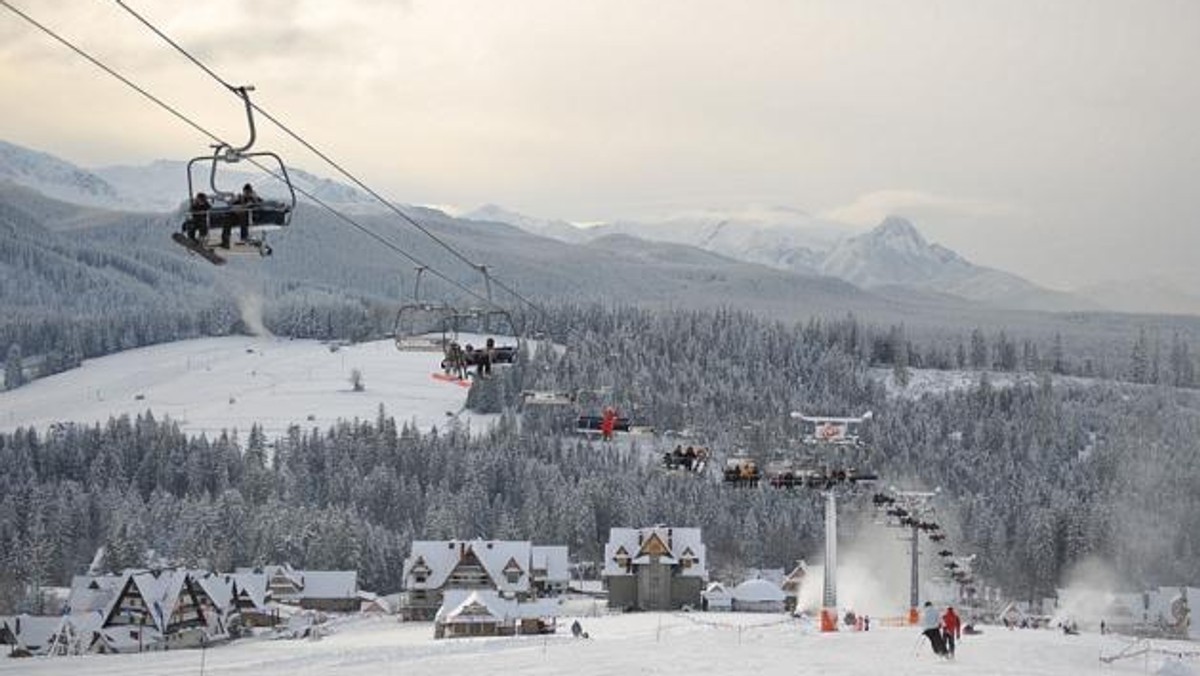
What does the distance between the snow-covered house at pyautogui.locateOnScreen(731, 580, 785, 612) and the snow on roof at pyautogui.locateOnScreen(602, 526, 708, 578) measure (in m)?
3.19

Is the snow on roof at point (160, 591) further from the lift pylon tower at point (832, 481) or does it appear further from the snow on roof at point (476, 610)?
the lift pylon tower at point (832, 481)

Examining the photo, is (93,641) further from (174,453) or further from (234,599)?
(174,453)

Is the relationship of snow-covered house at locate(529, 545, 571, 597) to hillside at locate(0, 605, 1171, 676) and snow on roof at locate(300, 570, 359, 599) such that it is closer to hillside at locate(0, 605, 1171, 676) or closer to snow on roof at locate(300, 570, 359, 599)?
snow on roof at locate(300, 570, 359, 599)

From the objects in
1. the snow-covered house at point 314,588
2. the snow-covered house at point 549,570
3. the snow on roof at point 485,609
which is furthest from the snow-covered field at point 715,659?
the snow-covered house at point 549,570

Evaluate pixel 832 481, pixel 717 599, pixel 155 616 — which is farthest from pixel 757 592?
pixel 832 481

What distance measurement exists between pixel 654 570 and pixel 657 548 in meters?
1.58

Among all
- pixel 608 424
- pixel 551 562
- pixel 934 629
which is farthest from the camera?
pixel 551 562

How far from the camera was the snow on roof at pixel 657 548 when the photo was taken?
324 feet

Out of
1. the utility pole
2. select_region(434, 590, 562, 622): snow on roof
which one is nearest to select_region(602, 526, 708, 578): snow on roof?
select_region(434, 590, 562, 622): snow on roof

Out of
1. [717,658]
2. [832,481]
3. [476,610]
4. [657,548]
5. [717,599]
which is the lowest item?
[717,599]

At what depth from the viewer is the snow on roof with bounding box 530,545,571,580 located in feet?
354

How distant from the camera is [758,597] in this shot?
9656cm

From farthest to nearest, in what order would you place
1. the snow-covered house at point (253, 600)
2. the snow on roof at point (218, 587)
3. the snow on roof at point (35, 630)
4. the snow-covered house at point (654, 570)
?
the snow-covered house at point (654, 570) < the snow-covered house at point (253, 600) < the snow on roof at point (218, 587) < the snow on roof at point (35, 630)

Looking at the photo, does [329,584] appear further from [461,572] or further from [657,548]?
[657,548]
